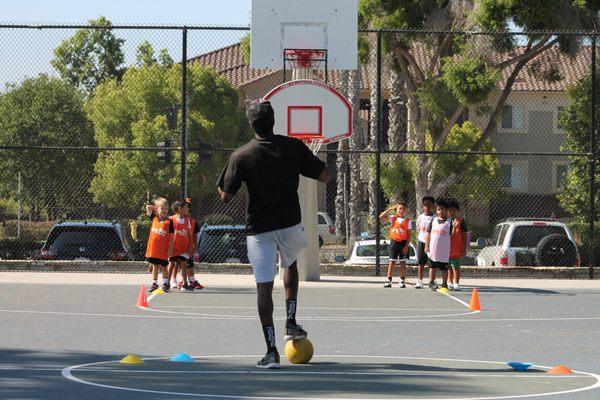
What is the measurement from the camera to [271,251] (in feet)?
34.5

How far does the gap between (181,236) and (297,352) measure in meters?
9.77

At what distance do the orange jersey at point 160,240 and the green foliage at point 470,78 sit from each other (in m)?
11.1

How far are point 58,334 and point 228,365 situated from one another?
3.29 meters

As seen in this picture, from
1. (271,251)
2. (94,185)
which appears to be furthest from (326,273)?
(94,185)

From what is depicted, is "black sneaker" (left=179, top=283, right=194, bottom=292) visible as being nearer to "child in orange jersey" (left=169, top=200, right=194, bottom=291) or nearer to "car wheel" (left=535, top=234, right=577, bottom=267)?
"child in orange jersey" (left=169, top=200, right=194, bottom=291)

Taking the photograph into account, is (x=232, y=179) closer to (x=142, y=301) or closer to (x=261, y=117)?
(x=261, y=117)

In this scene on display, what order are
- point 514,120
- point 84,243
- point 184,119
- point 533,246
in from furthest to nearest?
point 514,120
point 533,246
point 84,243
point 184,119

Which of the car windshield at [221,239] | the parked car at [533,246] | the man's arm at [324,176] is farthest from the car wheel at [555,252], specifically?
the man's arm at [324,176]

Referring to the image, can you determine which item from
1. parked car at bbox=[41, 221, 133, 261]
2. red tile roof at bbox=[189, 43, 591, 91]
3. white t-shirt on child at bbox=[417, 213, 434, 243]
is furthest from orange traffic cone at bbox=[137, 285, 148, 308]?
red tile roof at bbox=[189, 43, 591, 91]

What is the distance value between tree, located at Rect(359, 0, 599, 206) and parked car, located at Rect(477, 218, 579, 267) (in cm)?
369

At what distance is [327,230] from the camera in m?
46.9

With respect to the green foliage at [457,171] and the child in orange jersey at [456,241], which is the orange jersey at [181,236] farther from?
the green foliage at [457,171]

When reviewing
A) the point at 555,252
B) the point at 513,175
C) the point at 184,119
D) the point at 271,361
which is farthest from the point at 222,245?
the point at 513,175

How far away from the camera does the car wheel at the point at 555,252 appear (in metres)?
24.5
